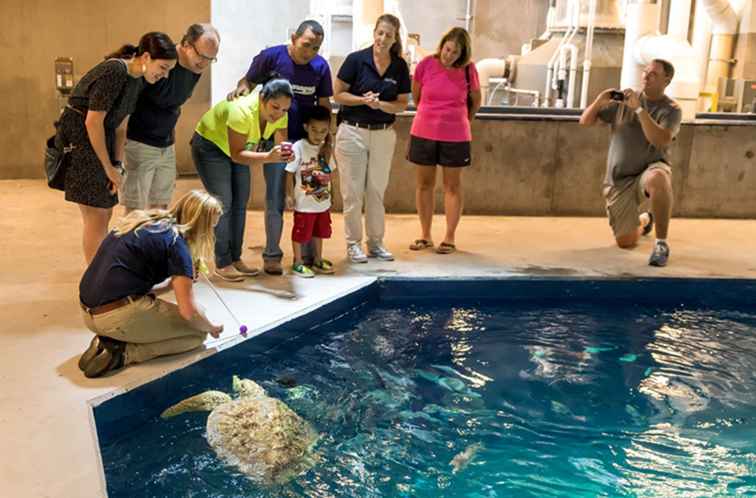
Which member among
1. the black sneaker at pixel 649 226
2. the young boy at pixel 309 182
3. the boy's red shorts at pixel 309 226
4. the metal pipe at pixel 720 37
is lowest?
the black sneaker at pixel 649 226

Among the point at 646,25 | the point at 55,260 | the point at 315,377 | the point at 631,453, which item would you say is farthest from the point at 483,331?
the point at 646,25

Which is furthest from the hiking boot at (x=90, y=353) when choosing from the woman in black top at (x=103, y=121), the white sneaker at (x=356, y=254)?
the white sneaker at (x=356, y=254)

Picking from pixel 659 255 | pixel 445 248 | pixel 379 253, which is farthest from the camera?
pixel 445 248

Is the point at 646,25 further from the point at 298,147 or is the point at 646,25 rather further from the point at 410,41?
the point at 298,147

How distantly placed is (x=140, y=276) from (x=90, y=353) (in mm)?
352

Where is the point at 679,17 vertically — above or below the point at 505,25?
below

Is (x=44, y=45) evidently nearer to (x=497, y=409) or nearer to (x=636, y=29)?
(x=636, y=29)

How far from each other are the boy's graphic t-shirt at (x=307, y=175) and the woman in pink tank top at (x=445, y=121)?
1019mm

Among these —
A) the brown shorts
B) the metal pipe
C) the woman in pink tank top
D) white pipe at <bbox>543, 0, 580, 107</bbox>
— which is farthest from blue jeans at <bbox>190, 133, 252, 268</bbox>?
the metal pipe

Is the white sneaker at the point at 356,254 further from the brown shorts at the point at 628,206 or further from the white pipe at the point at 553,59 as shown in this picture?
the white pipe at the point at 553,59

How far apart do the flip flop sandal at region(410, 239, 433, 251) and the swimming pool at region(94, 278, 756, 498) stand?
0.72 metres

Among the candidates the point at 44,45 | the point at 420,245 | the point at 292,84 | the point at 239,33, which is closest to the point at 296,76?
the point at 292,84

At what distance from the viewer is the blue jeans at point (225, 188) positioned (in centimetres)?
427

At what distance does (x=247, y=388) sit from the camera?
3.26m
